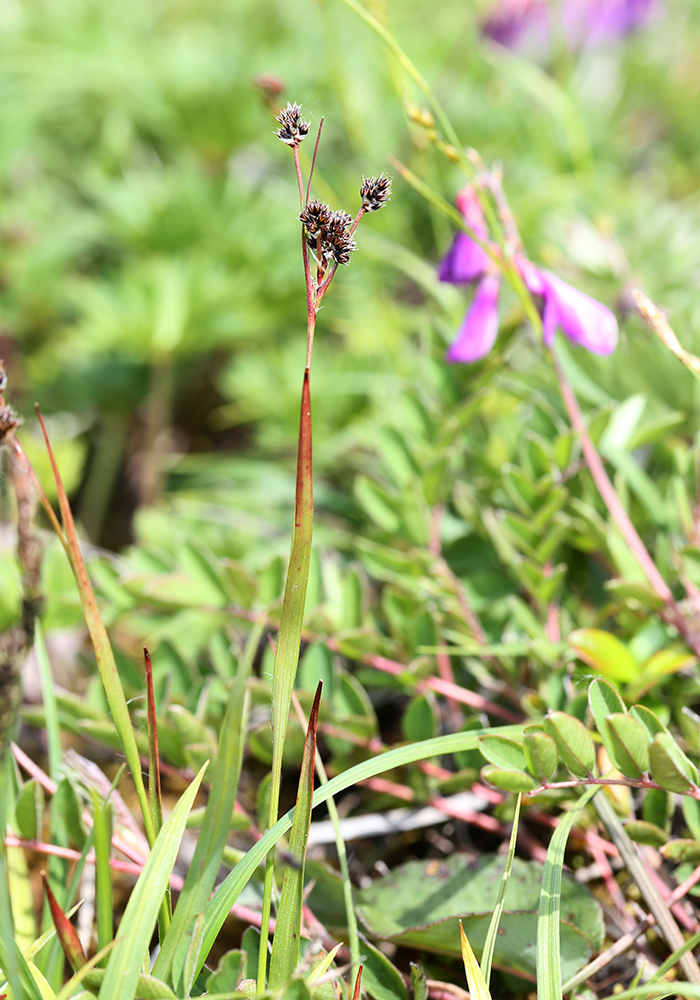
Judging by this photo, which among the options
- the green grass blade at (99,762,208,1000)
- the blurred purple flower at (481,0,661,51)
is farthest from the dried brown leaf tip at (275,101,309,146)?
the blurred purple flower at (481,0,661,51)

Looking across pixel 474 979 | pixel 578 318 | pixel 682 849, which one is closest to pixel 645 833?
pixel 682 849

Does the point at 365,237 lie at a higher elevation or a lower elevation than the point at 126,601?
higher

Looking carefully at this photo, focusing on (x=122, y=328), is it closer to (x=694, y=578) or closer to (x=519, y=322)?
(x=519, y=322)

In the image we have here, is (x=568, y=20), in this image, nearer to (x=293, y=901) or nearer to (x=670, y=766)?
(x=670, y=766)

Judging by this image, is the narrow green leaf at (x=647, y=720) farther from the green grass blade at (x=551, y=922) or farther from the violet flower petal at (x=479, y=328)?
the violet flower petal at (x=479, y=328)

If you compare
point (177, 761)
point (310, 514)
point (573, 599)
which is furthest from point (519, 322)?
point (177, 761)

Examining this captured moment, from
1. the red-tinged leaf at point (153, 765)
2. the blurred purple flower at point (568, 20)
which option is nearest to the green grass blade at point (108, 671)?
the red-tinged leaf at point (153, 765)

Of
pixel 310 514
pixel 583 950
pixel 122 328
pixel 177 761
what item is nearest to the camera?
pixel 310 514
